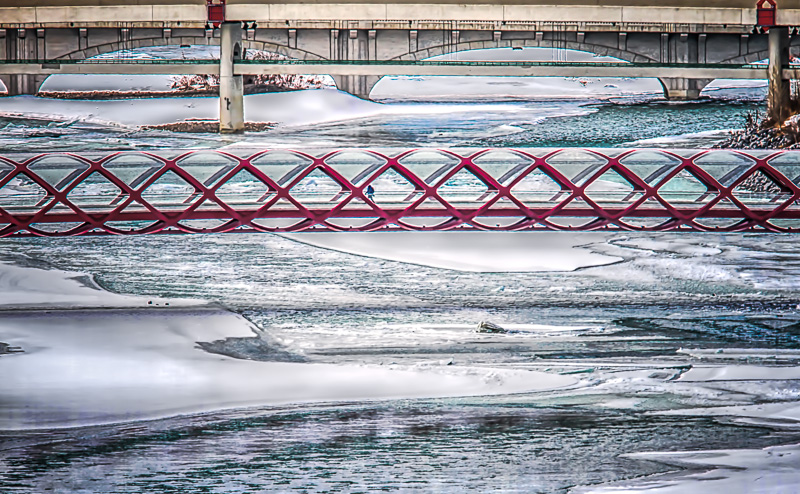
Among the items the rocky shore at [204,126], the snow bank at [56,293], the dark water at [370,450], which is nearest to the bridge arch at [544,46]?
the rocky shore at [204,126]

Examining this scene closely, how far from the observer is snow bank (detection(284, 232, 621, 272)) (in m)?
11.1

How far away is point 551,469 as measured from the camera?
5.08 meters

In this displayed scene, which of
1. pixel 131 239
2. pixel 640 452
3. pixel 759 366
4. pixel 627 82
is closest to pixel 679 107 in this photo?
pixel 627 82

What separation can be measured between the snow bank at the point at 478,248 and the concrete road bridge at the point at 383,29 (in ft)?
43.3

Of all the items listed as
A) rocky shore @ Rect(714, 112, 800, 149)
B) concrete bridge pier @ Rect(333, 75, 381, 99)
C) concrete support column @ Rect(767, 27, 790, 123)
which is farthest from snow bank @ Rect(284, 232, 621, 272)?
concrete bridge pier @ Rect(333, 75, 381, 99)

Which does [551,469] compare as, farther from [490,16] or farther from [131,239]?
[490,16]

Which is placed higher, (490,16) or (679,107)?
(490,16)

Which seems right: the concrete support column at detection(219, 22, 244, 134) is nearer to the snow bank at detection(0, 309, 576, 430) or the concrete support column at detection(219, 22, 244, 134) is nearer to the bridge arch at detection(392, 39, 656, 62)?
the bridge arch at detection(392, 39, 656, 62)

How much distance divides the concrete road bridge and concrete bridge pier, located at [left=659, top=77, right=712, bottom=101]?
54 millimetres

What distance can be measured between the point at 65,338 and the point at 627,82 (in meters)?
20.3

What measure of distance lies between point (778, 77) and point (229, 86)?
43.8 ft

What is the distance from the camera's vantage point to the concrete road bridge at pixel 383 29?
27.5m

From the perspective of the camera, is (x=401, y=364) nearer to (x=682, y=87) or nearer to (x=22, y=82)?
(x=682, y=87)

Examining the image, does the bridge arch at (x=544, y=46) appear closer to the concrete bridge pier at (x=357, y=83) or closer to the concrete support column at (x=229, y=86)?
the concrete bridge pier at (x=357, y=83)
